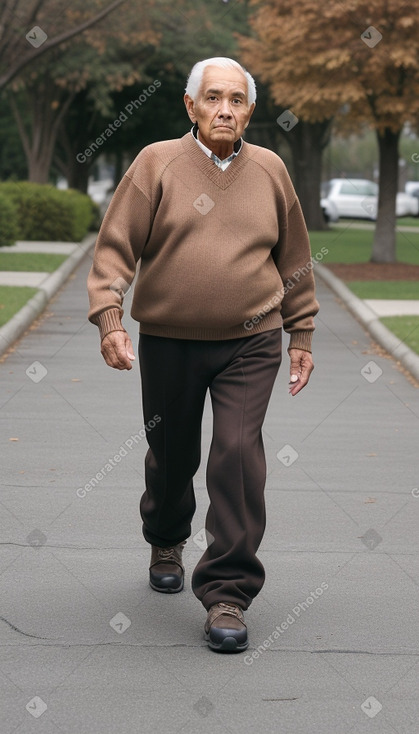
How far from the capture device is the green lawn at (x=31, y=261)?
22250mm

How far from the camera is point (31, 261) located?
23.8 m

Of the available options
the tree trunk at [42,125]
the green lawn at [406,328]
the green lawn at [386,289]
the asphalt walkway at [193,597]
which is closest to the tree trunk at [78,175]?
the tree trunk at [42,125]

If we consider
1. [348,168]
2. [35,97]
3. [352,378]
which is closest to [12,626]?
[352,378]

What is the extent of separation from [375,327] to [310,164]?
26518 mm

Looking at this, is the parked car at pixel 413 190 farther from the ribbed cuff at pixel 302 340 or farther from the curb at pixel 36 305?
the ribbed cuff at pixel 302 340

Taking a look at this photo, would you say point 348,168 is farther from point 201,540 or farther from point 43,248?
point 201,540

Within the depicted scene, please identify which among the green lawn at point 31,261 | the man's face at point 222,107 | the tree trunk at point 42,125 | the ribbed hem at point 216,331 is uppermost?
the man's face at point 222,107

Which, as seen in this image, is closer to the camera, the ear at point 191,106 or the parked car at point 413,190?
the ear at point 191,106

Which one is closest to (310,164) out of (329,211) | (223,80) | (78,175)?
(78,175)

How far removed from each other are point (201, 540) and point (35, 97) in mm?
34699

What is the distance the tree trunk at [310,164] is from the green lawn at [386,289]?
1798cm

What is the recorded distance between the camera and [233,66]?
4863 millimetres

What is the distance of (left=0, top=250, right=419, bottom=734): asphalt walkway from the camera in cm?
418

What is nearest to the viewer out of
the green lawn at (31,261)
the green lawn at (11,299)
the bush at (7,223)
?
the green lawn at (11,299)
